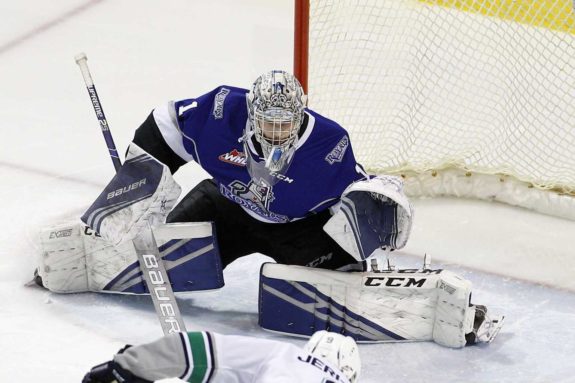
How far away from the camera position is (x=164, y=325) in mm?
3697

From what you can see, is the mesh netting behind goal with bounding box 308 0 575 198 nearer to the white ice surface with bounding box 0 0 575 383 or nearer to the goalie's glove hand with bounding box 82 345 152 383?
the white ice surface with bounding box 0 0 575 383

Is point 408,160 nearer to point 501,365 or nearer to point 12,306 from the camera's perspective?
point 501,365

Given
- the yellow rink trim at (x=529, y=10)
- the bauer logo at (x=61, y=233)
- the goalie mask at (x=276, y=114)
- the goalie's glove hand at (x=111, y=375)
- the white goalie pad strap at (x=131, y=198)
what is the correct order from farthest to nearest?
the yellow rink trim at (x=529, y=10) → the bauer logo at (x=61, y=233) → the white goalie pad strap at (x=131, y=198) → the goalie mask at (x=276, y=114) → the goalie's glove hand at (x=111, y=375)

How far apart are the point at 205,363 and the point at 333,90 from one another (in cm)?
204

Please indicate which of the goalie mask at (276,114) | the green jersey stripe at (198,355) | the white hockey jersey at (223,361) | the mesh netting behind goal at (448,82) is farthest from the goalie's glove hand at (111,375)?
the mesh netting behind goal at (448,82)

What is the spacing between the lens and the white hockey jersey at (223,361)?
107 inches

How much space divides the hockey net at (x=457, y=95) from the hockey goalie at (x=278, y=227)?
828 millimetres

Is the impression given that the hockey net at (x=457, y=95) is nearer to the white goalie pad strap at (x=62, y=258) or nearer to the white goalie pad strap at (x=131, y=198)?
the white goalie pad strap at (x=131, y=198)

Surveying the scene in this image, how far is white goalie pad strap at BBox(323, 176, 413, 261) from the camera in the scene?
3672 mm

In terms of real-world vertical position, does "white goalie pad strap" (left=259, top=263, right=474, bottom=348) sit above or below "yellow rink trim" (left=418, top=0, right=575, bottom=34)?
below

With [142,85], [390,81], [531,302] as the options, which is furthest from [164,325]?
[142,85]

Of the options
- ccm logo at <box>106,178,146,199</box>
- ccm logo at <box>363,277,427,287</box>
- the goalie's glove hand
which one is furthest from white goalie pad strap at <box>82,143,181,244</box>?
the goalie's glove hand

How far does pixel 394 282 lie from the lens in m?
3.76

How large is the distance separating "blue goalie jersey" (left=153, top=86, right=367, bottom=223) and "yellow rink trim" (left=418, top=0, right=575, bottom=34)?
1.13 metres
